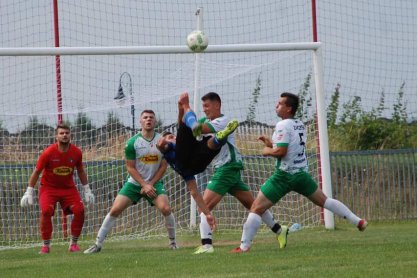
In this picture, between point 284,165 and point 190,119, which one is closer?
point 190,119

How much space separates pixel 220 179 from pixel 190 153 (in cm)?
97

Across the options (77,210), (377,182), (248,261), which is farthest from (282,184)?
(377,182)

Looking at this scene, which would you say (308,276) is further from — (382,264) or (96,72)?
(96,72)

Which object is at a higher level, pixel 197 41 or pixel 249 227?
pixel 197 41

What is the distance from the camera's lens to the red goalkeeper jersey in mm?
15234

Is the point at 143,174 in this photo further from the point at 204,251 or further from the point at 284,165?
the point at 284,165

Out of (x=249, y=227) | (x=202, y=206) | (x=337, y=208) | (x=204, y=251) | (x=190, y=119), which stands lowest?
(x=204, y=251)

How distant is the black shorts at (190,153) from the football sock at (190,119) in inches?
12.9

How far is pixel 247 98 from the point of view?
59.4 ft

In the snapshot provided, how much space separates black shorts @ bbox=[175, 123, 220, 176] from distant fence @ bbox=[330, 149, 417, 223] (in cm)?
883

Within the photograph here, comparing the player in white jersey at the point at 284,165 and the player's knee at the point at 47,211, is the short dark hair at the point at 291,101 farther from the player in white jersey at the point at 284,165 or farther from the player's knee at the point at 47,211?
the player's knee at the point at 47,211

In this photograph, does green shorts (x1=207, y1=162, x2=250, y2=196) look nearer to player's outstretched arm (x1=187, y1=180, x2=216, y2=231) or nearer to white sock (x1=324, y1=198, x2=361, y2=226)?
player's outstretched arm (x1=187, y1=180, x2=216, y2=231)

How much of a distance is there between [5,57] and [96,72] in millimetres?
1610

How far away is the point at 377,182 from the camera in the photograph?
21.2 meters
